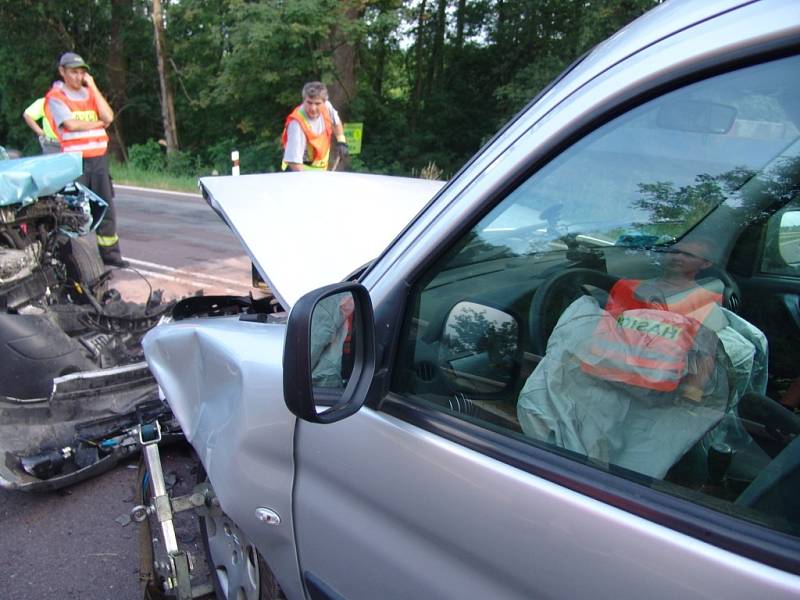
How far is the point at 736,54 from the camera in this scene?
0.95 metres

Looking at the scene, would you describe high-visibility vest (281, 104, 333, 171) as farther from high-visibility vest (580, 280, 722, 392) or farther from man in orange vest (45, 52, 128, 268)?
high-visibility vest (580, 280, 722, 392)

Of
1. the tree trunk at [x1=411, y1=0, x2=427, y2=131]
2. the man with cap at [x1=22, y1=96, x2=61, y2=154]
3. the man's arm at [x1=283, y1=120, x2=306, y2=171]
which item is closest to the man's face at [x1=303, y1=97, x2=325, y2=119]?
the man's arm at [x1=283, y1=120, x2=306, y2=171]

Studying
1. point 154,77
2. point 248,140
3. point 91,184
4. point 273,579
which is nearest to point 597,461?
point 273,579

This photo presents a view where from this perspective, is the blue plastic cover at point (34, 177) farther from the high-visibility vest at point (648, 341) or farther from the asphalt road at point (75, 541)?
the high-visibility vest at point (648, 341)

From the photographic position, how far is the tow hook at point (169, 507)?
2.00m

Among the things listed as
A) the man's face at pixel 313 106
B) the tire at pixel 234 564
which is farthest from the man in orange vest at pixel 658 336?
the man's face at pixel 313 106

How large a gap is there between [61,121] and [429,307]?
667 centimetres

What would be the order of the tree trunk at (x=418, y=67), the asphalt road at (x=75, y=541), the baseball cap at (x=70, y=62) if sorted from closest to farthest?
the asphalt road at (x=75, y=541), the baseball cap at (x=70, y=62), the tree trunk at (x=418, y=67)

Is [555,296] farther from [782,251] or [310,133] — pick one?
[310,133]

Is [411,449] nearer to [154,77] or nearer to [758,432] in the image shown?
[758,432]

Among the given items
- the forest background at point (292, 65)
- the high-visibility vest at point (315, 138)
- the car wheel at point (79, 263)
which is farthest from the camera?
the forest background at point (292, 65)

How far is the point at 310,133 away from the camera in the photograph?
24.0ft

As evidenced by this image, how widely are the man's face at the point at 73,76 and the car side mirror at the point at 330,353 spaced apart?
6560mm

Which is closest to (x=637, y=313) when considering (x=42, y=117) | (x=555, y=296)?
(x=555, y=296)
